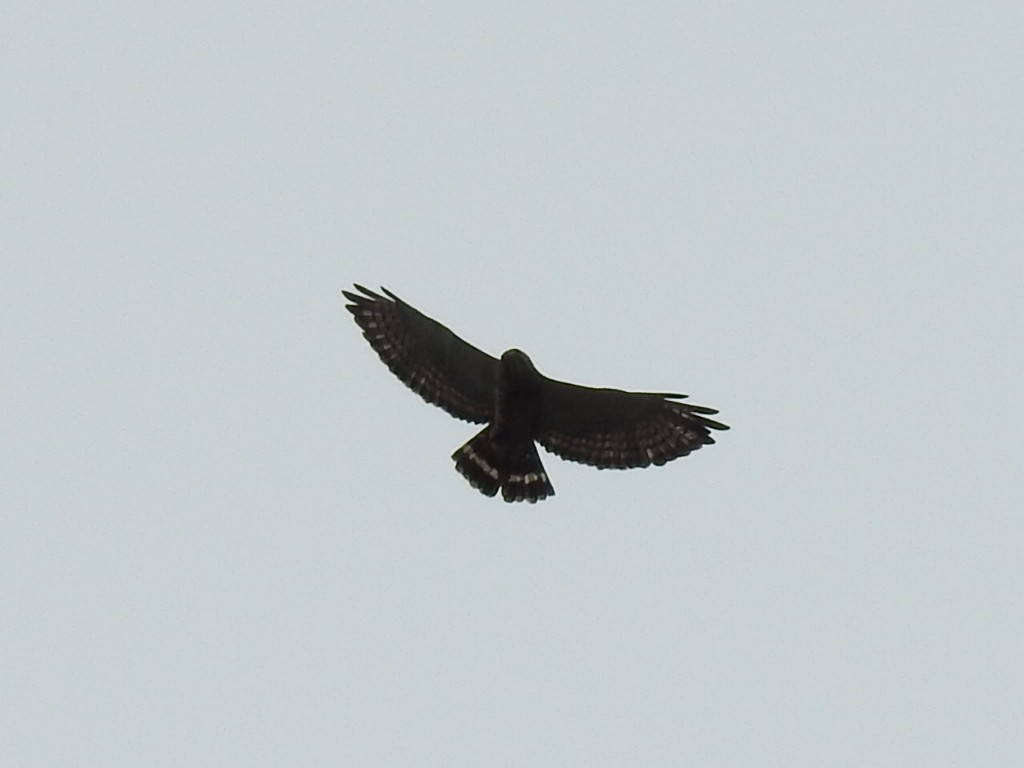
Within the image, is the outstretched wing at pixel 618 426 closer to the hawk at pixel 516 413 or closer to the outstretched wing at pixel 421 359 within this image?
the hawk at pixel 516 413

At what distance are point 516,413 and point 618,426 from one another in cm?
99

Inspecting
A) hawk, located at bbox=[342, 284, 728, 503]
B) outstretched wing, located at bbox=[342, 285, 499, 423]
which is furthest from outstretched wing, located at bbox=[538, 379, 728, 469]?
outstretched wing, located at bbox=[342, 285, 499, 423]

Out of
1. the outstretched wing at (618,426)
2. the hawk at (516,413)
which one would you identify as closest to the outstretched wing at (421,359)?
the hawk at (516,413)

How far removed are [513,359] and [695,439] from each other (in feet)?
6.19

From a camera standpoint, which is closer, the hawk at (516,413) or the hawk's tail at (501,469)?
the hawk at (516,413)

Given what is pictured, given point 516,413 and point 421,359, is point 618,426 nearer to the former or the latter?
point 516,413

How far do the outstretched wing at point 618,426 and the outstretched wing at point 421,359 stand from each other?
24.8 inches

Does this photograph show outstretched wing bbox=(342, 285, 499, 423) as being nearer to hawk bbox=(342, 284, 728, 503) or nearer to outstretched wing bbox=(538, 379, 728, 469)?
hawk bbox=(342, 284, 728, 503)

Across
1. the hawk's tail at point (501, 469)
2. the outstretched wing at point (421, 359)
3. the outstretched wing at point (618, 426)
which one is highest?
the outstretched wing at point (421, 359)

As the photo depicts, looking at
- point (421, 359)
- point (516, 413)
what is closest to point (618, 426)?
point (516, 413)

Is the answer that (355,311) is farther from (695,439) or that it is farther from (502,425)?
(695,439)

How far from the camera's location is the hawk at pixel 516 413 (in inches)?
866

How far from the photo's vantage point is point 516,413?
21984 mm

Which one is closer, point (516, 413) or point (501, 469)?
point (516, 413)
